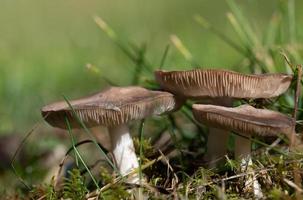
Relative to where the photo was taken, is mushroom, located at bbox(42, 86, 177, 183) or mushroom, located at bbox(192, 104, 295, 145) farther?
mushroom, located at bbox(42, 86, 177, 183)

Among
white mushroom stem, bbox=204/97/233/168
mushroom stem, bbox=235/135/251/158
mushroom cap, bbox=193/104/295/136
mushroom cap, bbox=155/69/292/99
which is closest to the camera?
mushroom cap, bbox=193/104/295/136

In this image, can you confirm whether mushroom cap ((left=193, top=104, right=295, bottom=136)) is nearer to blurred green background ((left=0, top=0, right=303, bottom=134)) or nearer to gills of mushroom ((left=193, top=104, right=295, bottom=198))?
gills of mushroom ((left=193, top=104, right=295, bottom=198))

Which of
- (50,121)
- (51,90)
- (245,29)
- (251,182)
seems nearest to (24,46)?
(51,90)

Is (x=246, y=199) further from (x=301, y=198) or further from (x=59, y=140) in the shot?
(x=59, y=140)

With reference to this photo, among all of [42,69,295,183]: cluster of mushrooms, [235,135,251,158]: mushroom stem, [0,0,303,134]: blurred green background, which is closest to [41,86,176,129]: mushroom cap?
[42,69,295,183]: cluster of mushrooms

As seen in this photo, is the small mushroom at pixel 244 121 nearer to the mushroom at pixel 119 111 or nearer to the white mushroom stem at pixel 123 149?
the mushroom at pixel 119 111
